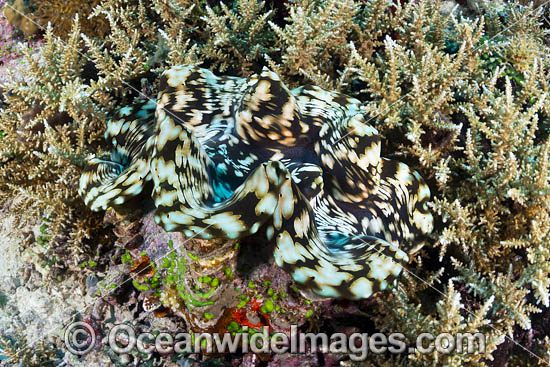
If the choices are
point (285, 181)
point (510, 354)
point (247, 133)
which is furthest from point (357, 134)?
point (510, 354)

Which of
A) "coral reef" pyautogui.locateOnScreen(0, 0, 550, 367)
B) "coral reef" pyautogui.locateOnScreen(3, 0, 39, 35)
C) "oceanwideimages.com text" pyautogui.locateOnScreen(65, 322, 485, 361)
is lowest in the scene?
"oceanwideimages.com text" pyautogui.locateOnScreen(65, 322, 485, 361)

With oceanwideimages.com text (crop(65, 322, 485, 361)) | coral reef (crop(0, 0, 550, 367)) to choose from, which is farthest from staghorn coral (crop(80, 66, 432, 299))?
oceanwideimages.com text (crop(65, 322, 485, 361))

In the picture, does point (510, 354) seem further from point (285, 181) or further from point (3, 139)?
point (3, 139)
